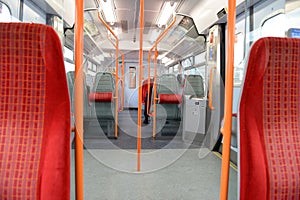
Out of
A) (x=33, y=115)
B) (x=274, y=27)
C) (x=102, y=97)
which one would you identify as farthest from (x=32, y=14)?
(x=274, y=27)

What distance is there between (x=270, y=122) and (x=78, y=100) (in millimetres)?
852

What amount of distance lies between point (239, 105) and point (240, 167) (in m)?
0.25

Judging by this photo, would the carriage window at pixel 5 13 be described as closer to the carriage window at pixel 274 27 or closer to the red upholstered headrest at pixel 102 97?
the red upholstered headrest at pixel 102 97

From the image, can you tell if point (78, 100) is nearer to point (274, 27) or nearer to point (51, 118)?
point (51, 118)

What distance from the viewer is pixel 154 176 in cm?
248

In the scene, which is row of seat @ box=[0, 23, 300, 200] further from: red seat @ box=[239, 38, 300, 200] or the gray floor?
the gray floor

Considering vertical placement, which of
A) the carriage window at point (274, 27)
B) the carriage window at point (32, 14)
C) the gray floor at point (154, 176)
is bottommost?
the gray floor at point (154, 176)

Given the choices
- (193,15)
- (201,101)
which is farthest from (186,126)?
(193,15)

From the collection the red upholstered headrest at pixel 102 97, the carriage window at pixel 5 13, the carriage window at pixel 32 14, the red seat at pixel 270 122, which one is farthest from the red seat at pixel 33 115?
the red upholstered headrest at pixel 102 97

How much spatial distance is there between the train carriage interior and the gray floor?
12 mm

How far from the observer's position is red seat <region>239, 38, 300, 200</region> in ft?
2.96

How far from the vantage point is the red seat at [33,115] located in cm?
78

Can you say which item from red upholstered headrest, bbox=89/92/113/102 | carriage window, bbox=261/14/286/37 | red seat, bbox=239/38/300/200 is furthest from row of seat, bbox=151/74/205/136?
red seat, bbox=239/38/300/200

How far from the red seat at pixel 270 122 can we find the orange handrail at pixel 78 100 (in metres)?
0.70
